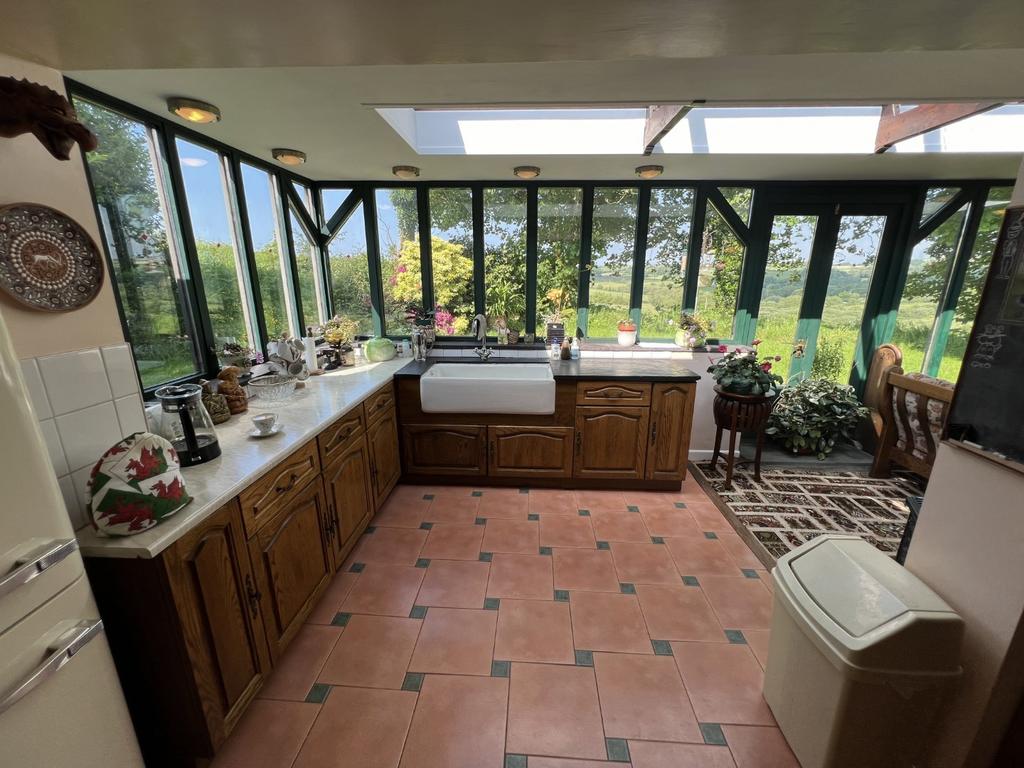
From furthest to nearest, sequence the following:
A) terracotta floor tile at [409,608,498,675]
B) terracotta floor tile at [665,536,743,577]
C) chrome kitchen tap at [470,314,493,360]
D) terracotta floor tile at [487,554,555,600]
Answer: chrome kitchen tap at [470,314,493,360], terracotta floor tile at [665,536,743,577], terracotta floor tile at [487,554,555,600], terracotta floor tile at [409,608,498,675]

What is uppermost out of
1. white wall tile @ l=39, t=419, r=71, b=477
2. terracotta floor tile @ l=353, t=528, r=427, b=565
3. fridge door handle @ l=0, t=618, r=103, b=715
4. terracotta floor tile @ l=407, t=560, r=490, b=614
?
white wall tile @ l=39, t=419, r=71, b=477

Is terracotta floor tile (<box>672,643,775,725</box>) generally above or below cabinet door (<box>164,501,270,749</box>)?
below

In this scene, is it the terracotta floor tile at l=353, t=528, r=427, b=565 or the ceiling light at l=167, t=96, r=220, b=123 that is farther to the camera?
the terracotta floor tile at l=353, t=528, r=427, b=565

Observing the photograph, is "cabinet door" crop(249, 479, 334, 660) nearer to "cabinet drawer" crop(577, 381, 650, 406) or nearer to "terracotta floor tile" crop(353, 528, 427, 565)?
"terracotta floor tile" crop(353, 528, 427, 565)

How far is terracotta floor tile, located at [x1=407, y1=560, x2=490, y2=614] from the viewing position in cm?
186

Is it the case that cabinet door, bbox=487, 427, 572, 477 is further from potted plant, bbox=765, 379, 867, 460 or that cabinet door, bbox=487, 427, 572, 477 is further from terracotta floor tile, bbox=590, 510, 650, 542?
potted plant, bbox=765, 379, 867, 460

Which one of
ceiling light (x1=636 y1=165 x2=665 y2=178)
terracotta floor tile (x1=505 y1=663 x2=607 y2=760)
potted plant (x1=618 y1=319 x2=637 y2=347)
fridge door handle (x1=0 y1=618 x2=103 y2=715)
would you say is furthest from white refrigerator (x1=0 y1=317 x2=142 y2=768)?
potted plant (x1=618 y1=319 x2=637 y2=347)

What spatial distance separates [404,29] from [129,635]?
171 cm

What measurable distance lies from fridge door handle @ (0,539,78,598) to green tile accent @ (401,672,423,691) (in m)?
1.14

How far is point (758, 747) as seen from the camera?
4.25 ft

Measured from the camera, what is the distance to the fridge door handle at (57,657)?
0.74m

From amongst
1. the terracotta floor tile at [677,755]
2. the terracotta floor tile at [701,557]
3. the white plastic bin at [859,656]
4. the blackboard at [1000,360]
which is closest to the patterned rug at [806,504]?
the terracotta floor tile at [701,557]

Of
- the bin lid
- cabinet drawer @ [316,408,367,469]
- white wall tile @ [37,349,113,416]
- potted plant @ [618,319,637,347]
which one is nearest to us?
the bin lid

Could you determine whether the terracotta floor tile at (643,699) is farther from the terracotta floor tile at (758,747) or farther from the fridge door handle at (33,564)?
the fridge door handle at (33,564)
